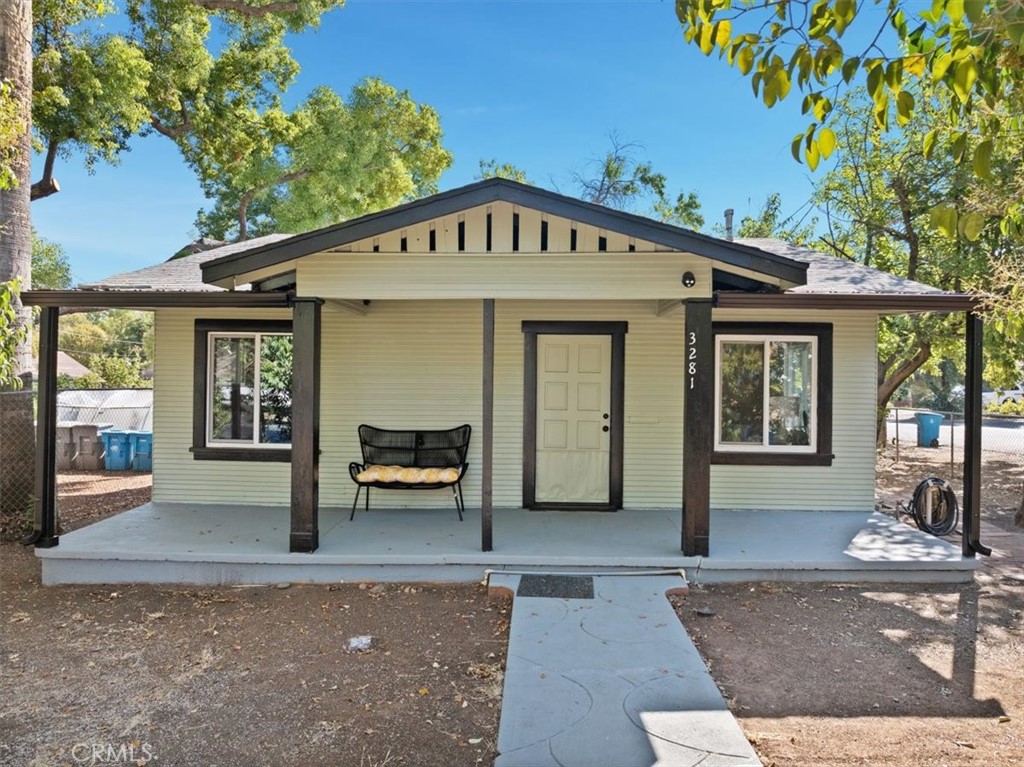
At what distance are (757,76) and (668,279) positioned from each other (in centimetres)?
309

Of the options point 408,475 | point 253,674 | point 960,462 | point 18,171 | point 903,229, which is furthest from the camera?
point 960,462

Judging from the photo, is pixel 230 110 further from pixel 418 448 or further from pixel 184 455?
pixel 418 448

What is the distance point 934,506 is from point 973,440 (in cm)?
152

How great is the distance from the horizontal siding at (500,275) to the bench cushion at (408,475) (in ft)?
6.12

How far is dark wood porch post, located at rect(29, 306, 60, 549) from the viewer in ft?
16.8

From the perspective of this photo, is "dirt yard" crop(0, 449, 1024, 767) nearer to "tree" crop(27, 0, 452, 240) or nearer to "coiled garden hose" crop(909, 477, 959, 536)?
"coiled garden hose" crop(909, 477, 959, 536)

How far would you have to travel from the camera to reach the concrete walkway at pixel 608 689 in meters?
2.66

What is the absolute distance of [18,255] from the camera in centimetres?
639

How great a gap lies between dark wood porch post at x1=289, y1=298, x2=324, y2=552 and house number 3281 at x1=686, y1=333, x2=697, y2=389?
9.95 feet

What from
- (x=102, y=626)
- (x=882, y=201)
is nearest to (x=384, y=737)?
(x=102, y=626)

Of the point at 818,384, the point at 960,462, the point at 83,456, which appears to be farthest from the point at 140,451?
the point at 960,462

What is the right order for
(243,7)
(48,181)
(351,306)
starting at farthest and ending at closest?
(243,7)
(48,181)
(351,306)

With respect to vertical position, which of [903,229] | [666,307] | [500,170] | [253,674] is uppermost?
[500,170]

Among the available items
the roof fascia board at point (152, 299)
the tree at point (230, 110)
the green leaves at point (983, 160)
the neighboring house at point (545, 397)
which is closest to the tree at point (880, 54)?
the green leaves at point (983, 160)
